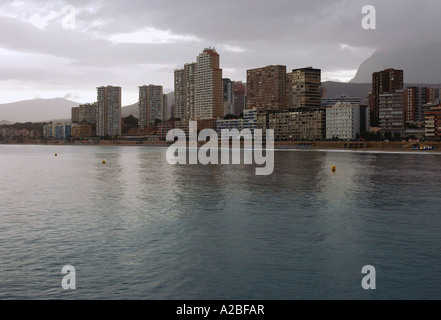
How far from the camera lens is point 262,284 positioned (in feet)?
55.6

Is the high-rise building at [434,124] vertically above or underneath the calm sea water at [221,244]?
above

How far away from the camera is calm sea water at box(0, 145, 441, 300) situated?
1659cm

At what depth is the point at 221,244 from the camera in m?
23.1

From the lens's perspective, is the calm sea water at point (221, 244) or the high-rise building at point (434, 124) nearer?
the calm sea water at point (221, 244)

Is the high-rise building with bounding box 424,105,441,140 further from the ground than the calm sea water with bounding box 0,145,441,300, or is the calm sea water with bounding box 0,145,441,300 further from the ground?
the high-rise building with bounding box 424,105,441,140

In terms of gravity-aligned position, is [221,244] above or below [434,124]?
below

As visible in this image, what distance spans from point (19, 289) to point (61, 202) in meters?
22.7

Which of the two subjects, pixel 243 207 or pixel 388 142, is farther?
pixel 388 142

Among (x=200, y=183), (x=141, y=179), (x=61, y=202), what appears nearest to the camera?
(x=61, y=202)

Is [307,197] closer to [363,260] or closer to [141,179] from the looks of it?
[363,260]

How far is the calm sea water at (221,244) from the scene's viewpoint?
16.6 meters

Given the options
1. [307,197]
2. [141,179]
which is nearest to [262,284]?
[307,197]

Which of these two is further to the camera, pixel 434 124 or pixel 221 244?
pixel 434 124
